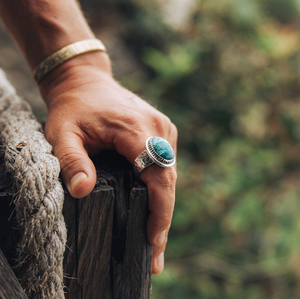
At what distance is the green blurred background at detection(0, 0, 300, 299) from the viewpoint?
2137mm

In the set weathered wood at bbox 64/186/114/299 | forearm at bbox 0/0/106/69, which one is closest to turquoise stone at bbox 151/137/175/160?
weathered wood at bbox 64/186/114/299

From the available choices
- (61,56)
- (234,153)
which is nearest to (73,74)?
(61,56)

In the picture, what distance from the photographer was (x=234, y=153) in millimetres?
2268

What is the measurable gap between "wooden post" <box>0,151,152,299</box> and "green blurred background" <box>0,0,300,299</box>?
4.90 ft

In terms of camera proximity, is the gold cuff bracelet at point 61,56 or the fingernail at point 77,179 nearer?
the fingernail at point 77,179

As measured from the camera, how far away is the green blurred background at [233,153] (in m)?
2.14

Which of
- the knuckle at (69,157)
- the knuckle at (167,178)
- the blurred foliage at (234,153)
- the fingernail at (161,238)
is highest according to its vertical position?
the knuckle at (69,157)

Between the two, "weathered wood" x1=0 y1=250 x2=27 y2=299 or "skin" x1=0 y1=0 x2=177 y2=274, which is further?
"skin" x1=0 y1=0 x2=177 y2=274

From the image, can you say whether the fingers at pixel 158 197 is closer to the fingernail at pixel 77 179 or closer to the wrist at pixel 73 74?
the fingernail at pixel 77 179

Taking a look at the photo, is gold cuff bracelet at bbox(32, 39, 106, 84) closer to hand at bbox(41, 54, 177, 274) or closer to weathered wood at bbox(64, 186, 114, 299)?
hand at bbox(41, 54, 177, 274)

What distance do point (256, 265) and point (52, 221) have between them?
6.82ft

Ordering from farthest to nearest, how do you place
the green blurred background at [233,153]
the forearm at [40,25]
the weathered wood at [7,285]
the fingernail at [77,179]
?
the green blurred background at [233,153], the forearm at [40,25], the fingernail at [77,179], the weathered wood at [7,285]

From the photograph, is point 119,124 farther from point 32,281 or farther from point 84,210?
point 32,281

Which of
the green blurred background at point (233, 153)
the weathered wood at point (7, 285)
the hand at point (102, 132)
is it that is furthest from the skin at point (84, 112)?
the green blurred background at point (233, 153)
